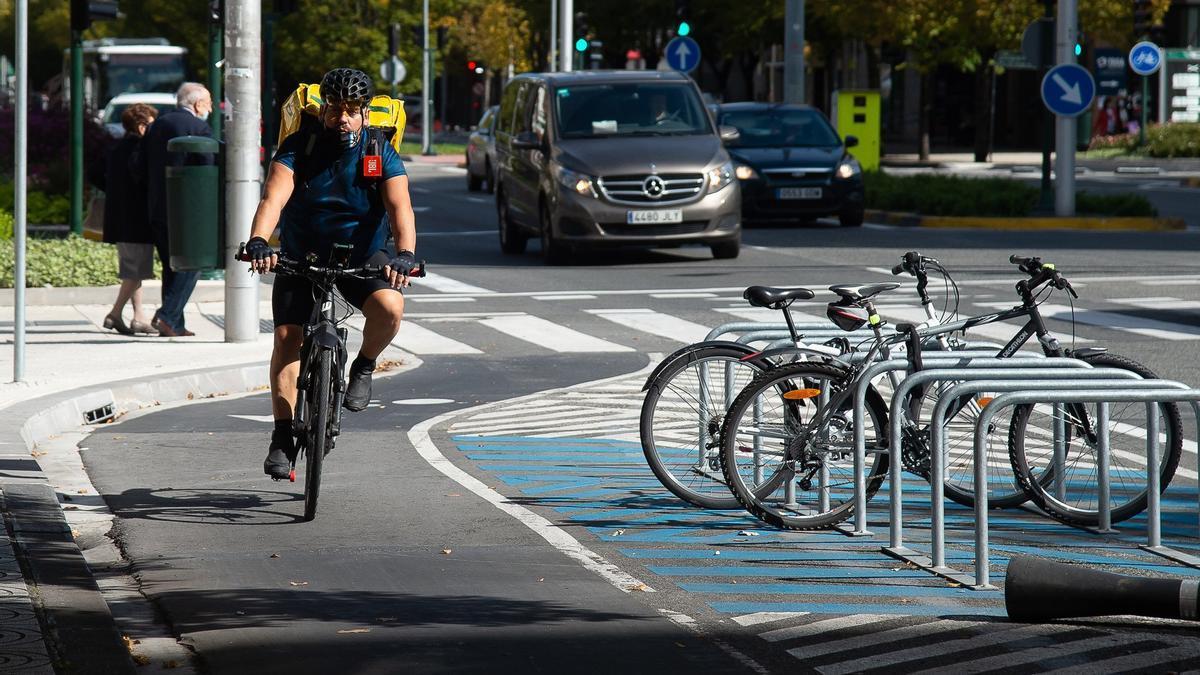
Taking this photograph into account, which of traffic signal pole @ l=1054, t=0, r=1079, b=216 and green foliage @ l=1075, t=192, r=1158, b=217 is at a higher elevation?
traffic signal pole @ l=1054, t=0, r=1079, b=216

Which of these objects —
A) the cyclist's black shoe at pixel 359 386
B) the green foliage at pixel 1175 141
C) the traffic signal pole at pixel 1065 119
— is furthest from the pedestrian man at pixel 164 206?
the green foliage at pixel 1175 141

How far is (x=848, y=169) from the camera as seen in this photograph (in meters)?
25.7

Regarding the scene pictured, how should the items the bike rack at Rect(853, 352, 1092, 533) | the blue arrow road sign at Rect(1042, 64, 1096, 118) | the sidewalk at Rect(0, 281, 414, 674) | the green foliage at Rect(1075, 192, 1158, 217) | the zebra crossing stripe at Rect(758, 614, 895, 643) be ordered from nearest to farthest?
the sidewalk at Rect(0, 281, 414, 674) < the zebra crossing stripe at Rect(758, 614, 895, 643) < the bike rack at Rect(853, 352, 1092, 533) < the blue arrow road sign at Rect(1042, 64, 1096, 118) < the green foliage at Rect(1075, 192, 1158, 217)

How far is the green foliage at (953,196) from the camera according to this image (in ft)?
88.1

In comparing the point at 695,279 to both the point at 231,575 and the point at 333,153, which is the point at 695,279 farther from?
the point at 231,575

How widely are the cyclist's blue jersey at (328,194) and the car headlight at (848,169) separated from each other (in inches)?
702

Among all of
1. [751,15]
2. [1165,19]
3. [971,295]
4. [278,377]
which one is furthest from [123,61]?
[278,377]

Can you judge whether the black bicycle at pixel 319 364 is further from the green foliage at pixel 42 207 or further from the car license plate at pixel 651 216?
the green foliage at pixel 42 207

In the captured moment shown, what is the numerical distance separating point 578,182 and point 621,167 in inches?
17.7

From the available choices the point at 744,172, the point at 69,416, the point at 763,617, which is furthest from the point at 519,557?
the point at 744,172

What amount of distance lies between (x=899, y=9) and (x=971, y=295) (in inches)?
1105

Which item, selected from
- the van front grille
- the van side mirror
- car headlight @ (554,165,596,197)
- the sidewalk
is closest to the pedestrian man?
the sidewalk

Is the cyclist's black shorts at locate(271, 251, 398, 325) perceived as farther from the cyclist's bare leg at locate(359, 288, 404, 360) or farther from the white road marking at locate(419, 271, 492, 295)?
the white road marking at locate(419, 271, 492, 295)

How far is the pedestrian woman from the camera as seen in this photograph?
561 inches
